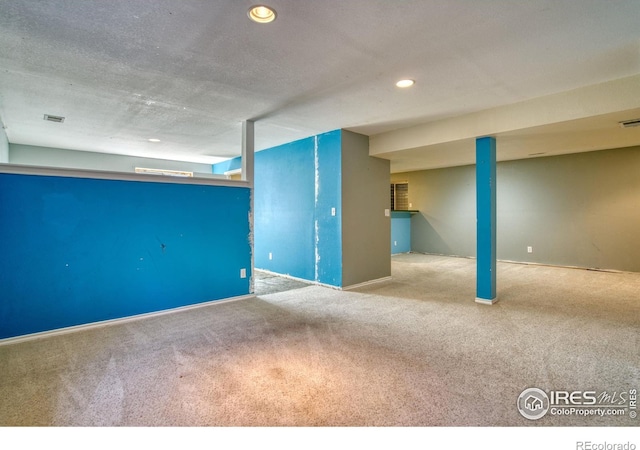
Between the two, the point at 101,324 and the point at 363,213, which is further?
the point at 363,213

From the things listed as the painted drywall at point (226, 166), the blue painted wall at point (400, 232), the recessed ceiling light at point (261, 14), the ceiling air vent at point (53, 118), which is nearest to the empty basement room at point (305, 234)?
the recessed ceiling light at point (261, 14)

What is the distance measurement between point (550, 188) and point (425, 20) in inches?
239

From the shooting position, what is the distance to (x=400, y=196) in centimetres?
942

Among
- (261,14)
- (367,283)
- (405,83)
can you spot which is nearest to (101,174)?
(261,14)

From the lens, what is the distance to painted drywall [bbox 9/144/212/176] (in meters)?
5.79

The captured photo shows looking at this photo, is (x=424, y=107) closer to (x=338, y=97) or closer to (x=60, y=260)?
(x=338, y=97)

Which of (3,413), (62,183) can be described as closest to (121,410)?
(3,413)

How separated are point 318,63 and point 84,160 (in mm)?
6105

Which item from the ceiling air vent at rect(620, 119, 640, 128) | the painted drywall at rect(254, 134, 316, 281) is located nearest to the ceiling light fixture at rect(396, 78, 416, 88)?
the painted drywall at rect(254, 134, 316, 281)

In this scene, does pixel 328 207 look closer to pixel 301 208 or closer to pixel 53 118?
pixel 301 208

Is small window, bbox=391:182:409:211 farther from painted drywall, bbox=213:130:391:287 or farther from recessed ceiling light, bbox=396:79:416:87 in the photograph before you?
recessed ceiling light, bbox=396:79:416:87

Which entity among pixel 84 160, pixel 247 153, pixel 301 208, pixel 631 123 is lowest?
pixel 301 208

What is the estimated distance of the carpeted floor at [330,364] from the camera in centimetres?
172
